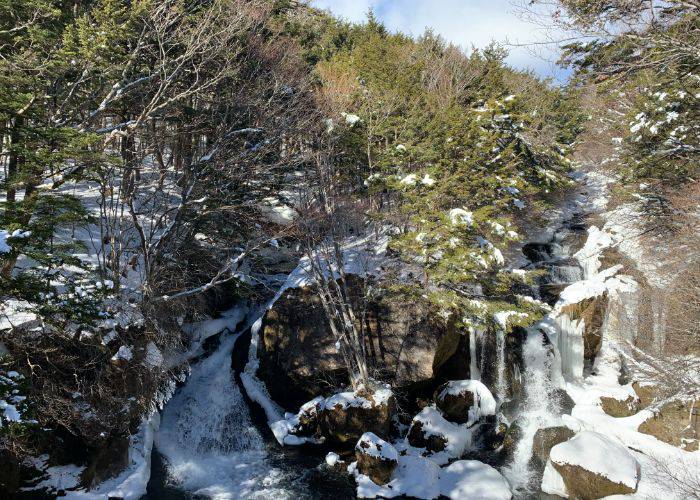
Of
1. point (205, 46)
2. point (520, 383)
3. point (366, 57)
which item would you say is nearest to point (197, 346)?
point (205, 46)

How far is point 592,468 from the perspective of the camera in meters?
9.88

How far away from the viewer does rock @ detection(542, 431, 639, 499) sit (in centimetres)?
975

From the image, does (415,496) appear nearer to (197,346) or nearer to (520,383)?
(520,383)

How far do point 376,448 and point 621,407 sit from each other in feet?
25.5

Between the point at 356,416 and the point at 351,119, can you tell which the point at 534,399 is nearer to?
the point at 356,416

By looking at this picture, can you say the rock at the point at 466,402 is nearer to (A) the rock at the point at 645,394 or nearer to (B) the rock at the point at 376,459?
(B) the rock at the point at 376,459

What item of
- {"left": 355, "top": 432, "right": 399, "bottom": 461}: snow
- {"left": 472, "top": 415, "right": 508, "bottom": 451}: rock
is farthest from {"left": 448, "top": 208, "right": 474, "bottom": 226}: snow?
{"left": 355, "top": 432, "right": 399, "bottom": 461}: snow

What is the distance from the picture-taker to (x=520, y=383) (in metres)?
13.8

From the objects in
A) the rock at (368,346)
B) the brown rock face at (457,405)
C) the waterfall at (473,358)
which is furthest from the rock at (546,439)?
the rock at (368,346)

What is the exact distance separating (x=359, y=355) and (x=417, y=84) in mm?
13447

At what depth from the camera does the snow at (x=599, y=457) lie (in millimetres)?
9812

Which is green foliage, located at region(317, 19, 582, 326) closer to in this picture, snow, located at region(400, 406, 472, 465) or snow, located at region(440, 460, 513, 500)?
snow, located at region(400, 406, 472, 465)

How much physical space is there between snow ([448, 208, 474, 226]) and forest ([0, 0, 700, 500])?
2.8 inches

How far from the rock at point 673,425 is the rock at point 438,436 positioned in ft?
16.8
